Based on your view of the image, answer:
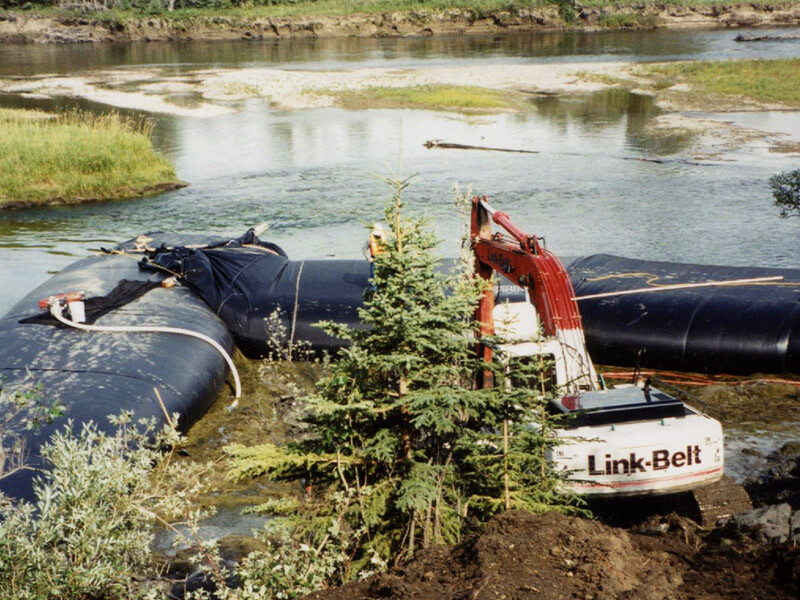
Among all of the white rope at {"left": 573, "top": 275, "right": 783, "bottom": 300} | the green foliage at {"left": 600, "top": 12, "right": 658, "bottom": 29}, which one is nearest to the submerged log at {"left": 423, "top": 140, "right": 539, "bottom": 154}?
the white rope at {"left": 573, "top": 275, "right": 783, "bottom": 300}

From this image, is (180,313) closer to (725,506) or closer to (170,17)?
(725,506)

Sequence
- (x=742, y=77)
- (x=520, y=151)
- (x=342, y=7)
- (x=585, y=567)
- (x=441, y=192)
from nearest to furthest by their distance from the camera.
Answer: (x=585, y=567) < (x=441, y=192) < (x=520, y=151) < (x=742, y=77) < (x=342, y=7)

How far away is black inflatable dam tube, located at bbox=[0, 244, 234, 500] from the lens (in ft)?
33.1

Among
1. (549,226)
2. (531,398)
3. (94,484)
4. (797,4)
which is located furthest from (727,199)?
(797,4)

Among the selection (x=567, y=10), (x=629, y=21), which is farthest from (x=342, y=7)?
(x=629, y=21)

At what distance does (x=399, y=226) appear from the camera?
6562mm

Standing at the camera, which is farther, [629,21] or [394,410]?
[629,21]

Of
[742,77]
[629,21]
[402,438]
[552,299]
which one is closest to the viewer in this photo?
[402,438]

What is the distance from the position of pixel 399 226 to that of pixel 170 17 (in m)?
86.9

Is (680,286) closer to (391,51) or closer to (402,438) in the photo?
(402,438)

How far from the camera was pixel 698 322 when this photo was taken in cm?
1347

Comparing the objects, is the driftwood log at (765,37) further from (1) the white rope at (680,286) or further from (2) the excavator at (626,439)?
(2) the excavator at (626,439)

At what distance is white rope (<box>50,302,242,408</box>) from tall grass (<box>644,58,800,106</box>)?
34.6 metres

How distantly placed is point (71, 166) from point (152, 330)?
1697cm
